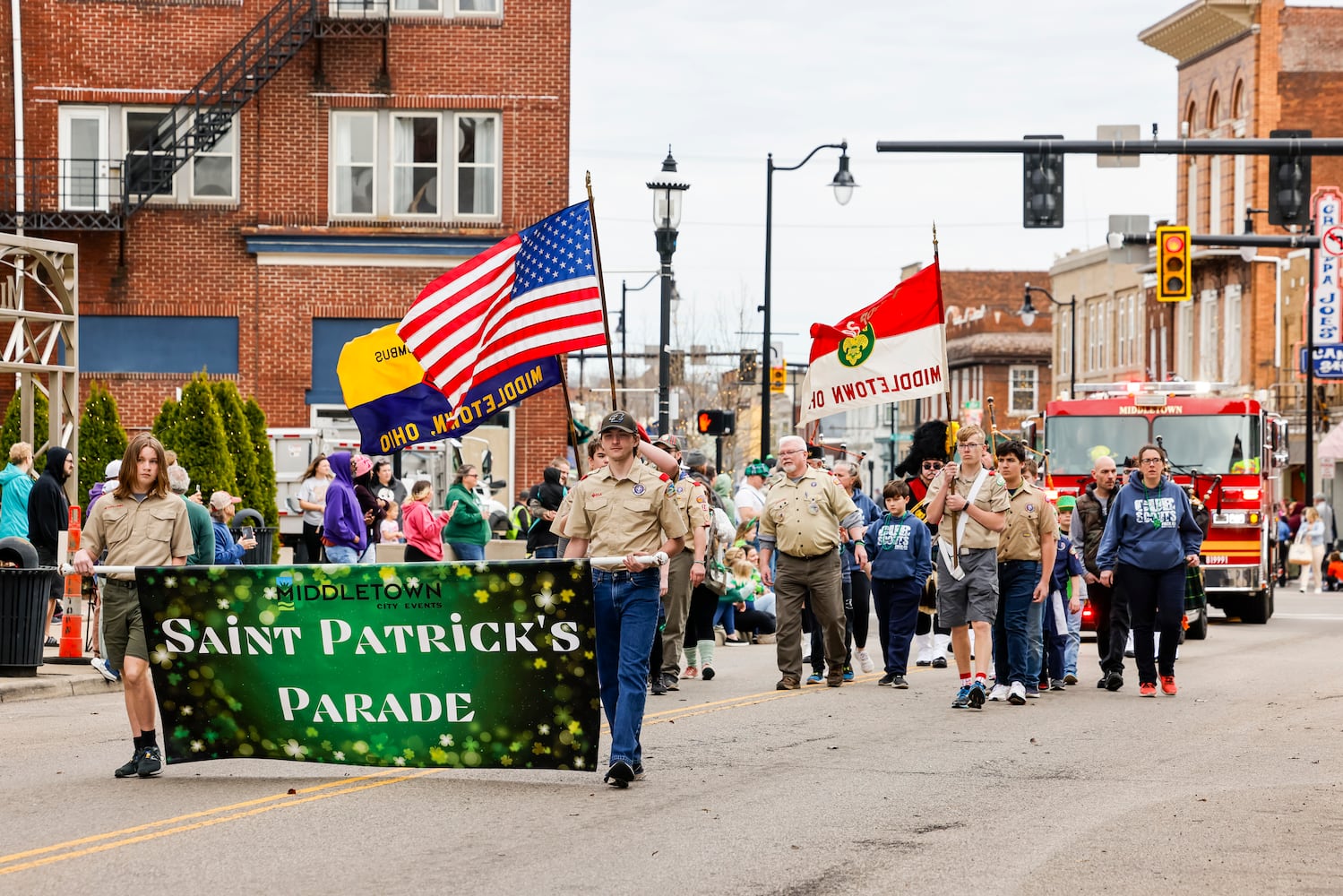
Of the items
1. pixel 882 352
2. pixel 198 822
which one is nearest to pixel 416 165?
pixel 882 352

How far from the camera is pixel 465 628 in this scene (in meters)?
9.81

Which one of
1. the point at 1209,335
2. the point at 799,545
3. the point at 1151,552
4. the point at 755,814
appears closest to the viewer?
the point at 755,814

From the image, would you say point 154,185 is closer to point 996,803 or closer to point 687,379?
point 996,803

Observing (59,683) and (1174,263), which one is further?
(1174,263)

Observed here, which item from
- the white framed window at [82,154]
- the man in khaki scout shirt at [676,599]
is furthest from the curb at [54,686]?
the white framed window at [82,154]

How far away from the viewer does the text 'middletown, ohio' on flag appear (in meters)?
16.5

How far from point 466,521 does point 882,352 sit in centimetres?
588

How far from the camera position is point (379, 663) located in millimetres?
9891

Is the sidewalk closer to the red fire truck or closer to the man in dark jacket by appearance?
the man in dark jacket

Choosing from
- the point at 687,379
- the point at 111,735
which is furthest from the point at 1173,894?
the point at 687,379

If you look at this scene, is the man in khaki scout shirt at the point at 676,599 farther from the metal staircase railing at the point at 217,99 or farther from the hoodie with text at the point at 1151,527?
the metal staircase railing at the point at 217,99

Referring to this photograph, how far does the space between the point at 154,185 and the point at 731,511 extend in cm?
1610

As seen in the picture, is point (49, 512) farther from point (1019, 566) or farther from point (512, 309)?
point (1019, 566)

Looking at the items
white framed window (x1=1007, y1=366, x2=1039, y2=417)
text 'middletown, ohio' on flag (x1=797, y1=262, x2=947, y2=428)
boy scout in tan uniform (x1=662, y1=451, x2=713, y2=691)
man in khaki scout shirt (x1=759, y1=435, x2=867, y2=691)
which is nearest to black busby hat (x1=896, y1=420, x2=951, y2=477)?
text 'middletown, ohio' on flag (x1=797, y1=262, x2=947, y2=428)
